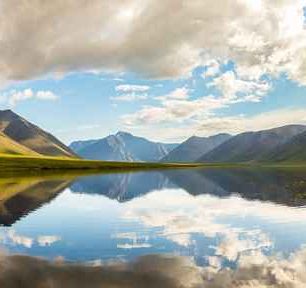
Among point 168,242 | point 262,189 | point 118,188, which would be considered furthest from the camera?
point 118,188

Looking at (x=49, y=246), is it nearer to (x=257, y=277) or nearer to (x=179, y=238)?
(x=179, y=238)

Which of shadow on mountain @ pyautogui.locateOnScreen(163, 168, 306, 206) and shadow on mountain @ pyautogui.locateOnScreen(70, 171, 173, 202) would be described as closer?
shadow on mountain @ pyautogui.locateOnScreen(163, 168, 306, 206)

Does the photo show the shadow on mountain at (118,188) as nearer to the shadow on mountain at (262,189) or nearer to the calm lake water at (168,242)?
the shadow on mountain at (262,189)

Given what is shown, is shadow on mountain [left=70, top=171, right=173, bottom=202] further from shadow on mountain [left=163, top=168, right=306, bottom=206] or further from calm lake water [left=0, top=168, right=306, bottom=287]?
calm lake water [left=0, top=168, right=306, bottom=287]

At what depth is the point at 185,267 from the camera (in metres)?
28.0

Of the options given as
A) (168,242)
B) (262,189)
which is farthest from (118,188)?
(168,242)

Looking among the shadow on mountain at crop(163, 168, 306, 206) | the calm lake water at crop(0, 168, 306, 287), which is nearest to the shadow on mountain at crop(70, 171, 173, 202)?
the shadow on mountain at crop(163, 168, 306, 206)

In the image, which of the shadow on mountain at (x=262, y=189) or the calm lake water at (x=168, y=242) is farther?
the shadow on mountain at (x=262, y=189)

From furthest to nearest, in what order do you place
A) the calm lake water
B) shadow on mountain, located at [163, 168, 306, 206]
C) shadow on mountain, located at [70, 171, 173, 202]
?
shadow on mountain, located at [70, 171, 173, 202], shadow on mountain, located at [163, 168, 306, 206], the calm lake water

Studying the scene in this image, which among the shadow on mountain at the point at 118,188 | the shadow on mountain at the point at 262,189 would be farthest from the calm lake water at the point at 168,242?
the shadow on mountain at the point at 118,188

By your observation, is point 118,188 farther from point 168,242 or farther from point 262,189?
point 168,242

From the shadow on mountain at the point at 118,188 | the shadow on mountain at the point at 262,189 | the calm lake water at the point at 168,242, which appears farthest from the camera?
the shadow on mountain at the point at 118,188

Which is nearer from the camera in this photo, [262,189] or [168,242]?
[168,242]

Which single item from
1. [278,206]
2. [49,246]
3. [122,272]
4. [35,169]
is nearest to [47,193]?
[278,206]
